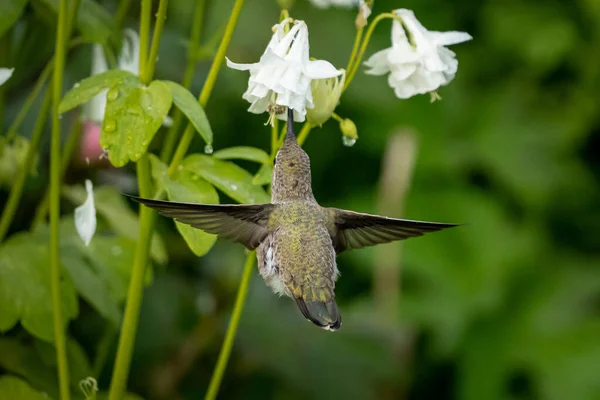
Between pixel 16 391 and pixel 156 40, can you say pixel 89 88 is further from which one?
pixel 16 391

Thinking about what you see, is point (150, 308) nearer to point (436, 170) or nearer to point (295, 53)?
point (295, 53)

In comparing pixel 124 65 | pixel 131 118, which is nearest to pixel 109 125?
pixel 131 118

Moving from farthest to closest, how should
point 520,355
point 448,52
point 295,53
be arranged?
point 520,355
point 448,52
point 295,53

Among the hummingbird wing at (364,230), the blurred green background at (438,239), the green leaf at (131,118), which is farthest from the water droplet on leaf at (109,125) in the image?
the blurred green background at (438,239)

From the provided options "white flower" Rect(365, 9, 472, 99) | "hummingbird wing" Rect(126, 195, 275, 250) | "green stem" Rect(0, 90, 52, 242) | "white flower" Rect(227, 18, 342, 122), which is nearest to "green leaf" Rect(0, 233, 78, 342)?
"green stem" Rect(0, 90, 52, 242)

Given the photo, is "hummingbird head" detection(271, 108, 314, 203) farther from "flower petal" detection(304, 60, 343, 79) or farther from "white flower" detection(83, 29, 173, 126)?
"white flower" detection(83, 29, 173, 126)

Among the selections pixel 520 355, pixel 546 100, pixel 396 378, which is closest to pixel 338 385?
pixel 396 378
